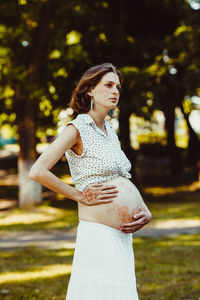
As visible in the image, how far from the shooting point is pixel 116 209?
121 inches

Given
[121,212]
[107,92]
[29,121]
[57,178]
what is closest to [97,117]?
[107,92]

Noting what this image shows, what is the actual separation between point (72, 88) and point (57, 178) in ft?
37.7

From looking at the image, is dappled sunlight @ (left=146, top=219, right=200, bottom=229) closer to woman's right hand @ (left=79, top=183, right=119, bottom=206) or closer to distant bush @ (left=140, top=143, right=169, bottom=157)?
woman's right hand @ (left=79, top=183, right=119, bottom=206)

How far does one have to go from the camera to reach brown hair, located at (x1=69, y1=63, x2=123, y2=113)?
3182 millimetres

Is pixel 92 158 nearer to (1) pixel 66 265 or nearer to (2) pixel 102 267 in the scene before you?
(2) pixel 102 267

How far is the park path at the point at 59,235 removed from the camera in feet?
29.1

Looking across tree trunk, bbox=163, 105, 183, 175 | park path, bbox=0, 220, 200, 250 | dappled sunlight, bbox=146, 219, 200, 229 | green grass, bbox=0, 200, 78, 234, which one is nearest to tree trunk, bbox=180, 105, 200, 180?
tree trunk, bbox=163, 105, 183, 175

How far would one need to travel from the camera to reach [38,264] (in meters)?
7.11

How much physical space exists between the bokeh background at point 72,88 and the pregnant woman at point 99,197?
12.1 ft

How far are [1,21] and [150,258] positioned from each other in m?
8.22

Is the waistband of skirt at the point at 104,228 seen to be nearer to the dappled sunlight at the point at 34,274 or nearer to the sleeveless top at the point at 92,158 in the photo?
the sleeveless top at the point at 92,158

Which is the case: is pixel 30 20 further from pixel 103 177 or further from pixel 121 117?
pixel 103 177

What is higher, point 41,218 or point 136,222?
point 136,222

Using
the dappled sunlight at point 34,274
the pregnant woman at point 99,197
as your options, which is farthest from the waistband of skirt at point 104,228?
the dappled sunlight at point 34,274
